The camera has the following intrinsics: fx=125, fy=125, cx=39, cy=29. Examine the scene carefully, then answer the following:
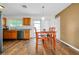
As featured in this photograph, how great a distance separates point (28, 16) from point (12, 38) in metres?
2.73

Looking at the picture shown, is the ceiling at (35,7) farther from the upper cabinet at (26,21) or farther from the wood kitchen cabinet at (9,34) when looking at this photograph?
the upper cabinet at (26,21)

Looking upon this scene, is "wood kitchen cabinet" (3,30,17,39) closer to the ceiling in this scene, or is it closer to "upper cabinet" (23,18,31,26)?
"upper cabinet" (23,18,31,26)

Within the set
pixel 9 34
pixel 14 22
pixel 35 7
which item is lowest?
pixel 9 34

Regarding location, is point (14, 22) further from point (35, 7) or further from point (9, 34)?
point (35, 7)

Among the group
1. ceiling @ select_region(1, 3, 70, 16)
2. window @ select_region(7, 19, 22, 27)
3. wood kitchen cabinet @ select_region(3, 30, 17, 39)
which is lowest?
wood kitchen cabinet @ select_region(3, 30, 17, 39)

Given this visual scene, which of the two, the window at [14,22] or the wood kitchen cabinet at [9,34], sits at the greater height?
the window at [14,22]

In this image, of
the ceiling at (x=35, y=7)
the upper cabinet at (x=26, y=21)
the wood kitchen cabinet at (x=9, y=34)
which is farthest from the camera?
the upper cabinet at (x=26, y=21)

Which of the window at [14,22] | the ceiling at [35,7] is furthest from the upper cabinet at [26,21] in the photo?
the ceiling at [35,7]

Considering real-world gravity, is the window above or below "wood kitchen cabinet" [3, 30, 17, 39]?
above

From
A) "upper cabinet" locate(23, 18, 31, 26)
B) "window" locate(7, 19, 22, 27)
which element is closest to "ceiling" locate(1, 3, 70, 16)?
"upper cabinet" locate(23, 18, 31, 26)

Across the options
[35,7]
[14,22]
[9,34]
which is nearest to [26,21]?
[14,22]

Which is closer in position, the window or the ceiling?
the ceiling

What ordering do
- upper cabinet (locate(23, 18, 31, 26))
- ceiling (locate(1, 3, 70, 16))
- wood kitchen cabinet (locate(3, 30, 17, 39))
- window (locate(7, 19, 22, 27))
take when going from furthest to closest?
window (locate(7, 19, 22, 27))
upper cabinet (locate(23, 18, 31, 26))
wood kitchen cabinet (locate(3, 30, 17, 39))
ceiling (locate(1, 3, 70, 16))
